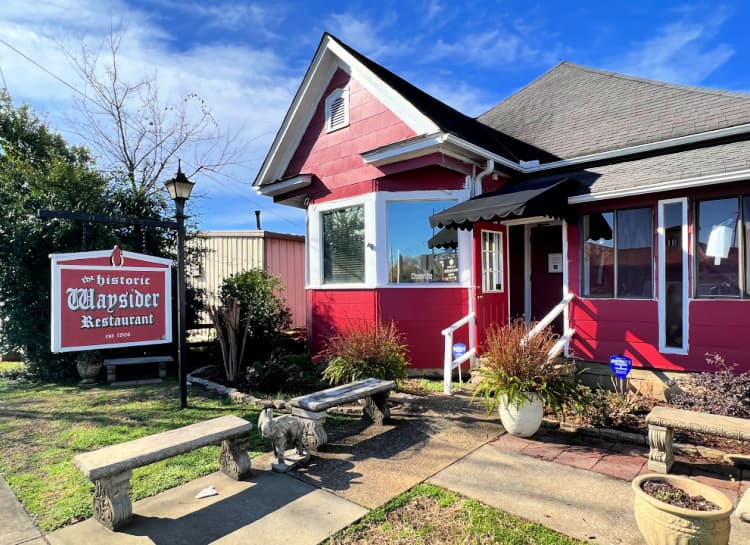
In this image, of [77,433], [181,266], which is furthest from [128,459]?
[181,266]

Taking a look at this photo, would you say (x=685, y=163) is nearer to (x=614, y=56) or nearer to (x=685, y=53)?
(x=685, y=53)

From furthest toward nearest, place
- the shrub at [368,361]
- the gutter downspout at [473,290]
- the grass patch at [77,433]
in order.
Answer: the gutter downspout at [473,290]
the shrub at [368,361]
the grass patch at [77,433]

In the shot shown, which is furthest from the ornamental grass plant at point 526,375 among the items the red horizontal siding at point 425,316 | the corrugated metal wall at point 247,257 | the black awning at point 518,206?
the corrugated metal wall at point 247,257

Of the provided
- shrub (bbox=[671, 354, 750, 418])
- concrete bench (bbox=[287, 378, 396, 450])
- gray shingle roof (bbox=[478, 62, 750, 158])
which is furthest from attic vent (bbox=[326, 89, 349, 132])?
shrub (bbox=[671, 354, 750, 418])

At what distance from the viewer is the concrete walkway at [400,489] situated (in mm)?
2846

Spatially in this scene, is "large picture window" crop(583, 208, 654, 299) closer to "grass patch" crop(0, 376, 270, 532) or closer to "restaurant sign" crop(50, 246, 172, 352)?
"grass patch" crop(0, 376, 270, 532)

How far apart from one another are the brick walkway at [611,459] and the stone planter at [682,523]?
1.18 metres

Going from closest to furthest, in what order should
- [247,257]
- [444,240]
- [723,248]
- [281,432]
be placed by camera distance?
[281,432]
[723,248]
[444,240]
[247,257]

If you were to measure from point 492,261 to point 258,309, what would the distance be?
489cm

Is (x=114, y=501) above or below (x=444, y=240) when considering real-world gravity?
below

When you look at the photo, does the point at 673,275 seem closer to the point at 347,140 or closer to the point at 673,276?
the point at 673,276

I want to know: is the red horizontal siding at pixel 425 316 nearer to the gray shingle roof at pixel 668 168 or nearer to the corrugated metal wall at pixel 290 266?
the gray shingle roof at pixel 668 168

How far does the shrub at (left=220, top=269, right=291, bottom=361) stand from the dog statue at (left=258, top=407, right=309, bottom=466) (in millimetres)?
4881

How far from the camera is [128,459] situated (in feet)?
9.59
